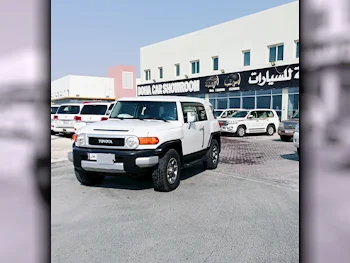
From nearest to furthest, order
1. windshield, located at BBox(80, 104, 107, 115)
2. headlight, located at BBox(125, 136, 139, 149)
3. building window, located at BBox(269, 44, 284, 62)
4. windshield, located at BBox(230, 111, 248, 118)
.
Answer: headlight, located at BBox(125, 136, 139, 149) → windshield, located at BBox(80, 104, 107, 115) → windshield, located at BBox(230, 111, 248, 118) → building window, located at BBox(269, 44, 284, 62)

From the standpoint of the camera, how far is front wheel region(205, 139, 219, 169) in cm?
757

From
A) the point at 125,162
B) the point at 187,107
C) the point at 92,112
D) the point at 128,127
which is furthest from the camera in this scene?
the point at 92,112

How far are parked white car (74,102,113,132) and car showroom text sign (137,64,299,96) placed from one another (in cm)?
997

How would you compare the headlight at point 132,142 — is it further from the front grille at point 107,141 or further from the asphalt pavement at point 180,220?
the asphalt pavement at point 180,220

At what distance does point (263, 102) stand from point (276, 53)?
350 centimetres

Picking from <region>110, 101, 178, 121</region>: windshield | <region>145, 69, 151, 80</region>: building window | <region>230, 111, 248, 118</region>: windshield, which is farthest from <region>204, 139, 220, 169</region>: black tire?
<region>145, 69, 151, 80</region>: building window

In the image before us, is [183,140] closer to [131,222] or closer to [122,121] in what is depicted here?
[122,121]

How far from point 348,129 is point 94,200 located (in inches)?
179

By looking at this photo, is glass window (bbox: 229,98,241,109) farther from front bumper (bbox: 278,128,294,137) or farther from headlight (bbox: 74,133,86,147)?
headlight (bbox: 74,133,86,147)

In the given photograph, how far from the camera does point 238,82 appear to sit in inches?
912

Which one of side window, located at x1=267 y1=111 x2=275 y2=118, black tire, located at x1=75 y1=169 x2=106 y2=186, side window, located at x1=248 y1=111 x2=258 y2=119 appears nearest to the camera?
black tire, located at x1=75 y1=169 x2=106 y2=186

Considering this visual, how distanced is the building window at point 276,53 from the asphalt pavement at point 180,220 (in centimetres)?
1571

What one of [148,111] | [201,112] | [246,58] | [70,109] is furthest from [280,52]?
[148,111]

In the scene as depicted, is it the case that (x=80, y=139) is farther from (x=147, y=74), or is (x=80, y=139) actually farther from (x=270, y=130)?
(x=147, y=74)
